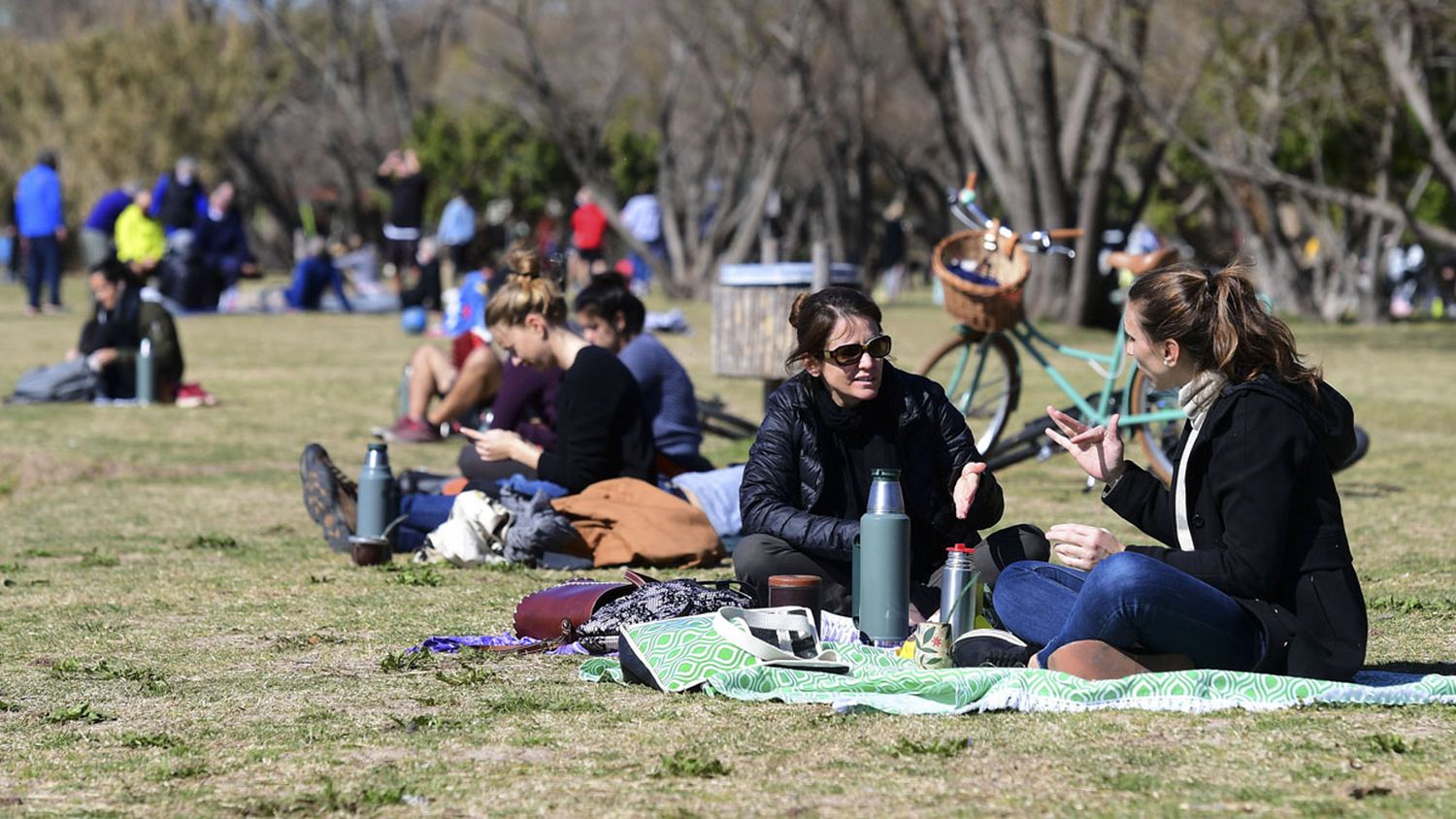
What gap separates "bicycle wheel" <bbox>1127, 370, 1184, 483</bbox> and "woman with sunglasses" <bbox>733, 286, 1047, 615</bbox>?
15.3 ft

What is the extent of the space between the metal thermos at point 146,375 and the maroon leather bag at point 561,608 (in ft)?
29.8

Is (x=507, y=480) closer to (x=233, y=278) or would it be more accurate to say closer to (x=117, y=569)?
(x=117, y=569)

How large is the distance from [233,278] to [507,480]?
1800 centimetres

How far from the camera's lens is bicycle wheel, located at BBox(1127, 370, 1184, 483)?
10148 millimetres

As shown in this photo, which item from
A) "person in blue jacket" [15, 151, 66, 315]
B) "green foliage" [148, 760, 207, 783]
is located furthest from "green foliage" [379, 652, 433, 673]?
"person in blue jacket" [15, 151, 66, 315]

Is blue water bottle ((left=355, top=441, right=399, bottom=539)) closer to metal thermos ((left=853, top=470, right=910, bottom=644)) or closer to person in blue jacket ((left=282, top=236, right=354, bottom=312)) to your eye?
metal thermos ((left=853, top=470, right=910, bottom=644))

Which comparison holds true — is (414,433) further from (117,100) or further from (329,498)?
(117,100)

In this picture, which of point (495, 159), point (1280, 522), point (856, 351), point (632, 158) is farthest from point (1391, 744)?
point (495, 159)

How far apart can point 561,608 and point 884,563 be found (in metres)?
1.05

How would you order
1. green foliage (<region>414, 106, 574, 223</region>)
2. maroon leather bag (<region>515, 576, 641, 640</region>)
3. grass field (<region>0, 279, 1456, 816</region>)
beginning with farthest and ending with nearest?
green foliage (<region>414, 106, 574, 223</region>) → maroon leather bag (<region>515, 576, 641, 640</region>) → grass field (<region>0, 279, 1456, 816</region>)

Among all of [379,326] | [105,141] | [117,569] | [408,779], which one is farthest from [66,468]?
[105,141]

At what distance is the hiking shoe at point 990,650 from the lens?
4.95 m

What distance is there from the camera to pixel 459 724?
454 centimetres

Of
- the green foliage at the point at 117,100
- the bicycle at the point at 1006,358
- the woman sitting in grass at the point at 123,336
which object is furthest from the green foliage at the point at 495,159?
the bicycle at the point at 1006,358
